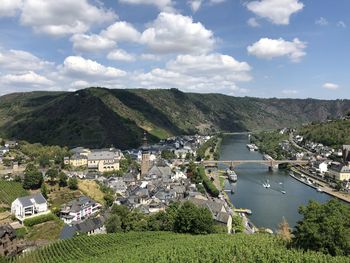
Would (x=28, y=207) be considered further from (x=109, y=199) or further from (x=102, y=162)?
(x=102, y=162)

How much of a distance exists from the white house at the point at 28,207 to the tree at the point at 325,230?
118 feet

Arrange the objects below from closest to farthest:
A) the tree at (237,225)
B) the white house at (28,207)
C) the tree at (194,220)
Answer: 1. the tree at (194,220)
2. the tree at (237,225)
3. the white house at (28,207)

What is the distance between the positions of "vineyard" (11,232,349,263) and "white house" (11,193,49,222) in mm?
14018

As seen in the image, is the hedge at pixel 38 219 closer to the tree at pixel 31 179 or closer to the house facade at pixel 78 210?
the house facade at pixel 78 210

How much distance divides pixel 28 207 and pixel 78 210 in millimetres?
6654

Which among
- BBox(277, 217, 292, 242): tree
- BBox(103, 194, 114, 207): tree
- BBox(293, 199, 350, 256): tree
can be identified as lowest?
BBox(103, 194, 114, 207): tree

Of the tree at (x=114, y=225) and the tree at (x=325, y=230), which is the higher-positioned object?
the tree at (x=325, y=230)

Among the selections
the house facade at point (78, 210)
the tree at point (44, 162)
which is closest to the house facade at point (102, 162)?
the tree at point (44, 162)

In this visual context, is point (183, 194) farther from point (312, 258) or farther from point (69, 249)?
point (312, 258)

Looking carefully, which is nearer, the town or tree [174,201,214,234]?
tree [174,201,214,234]

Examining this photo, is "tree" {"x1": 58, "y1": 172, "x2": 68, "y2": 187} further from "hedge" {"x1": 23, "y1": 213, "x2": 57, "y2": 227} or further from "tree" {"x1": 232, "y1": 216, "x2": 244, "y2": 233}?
"tree" {"x1": 232, "y1": 216, "x2": 244, "y2": 233}

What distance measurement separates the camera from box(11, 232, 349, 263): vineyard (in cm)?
2492

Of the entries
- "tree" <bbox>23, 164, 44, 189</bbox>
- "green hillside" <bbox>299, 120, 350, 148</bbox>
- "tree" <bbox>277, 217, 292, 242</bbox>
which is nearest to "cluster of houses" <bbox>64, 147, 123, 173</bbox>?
"tree" <bbox>23, 164, 44, 189</bbox>

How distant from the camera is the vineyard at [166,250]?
81.8 ft
